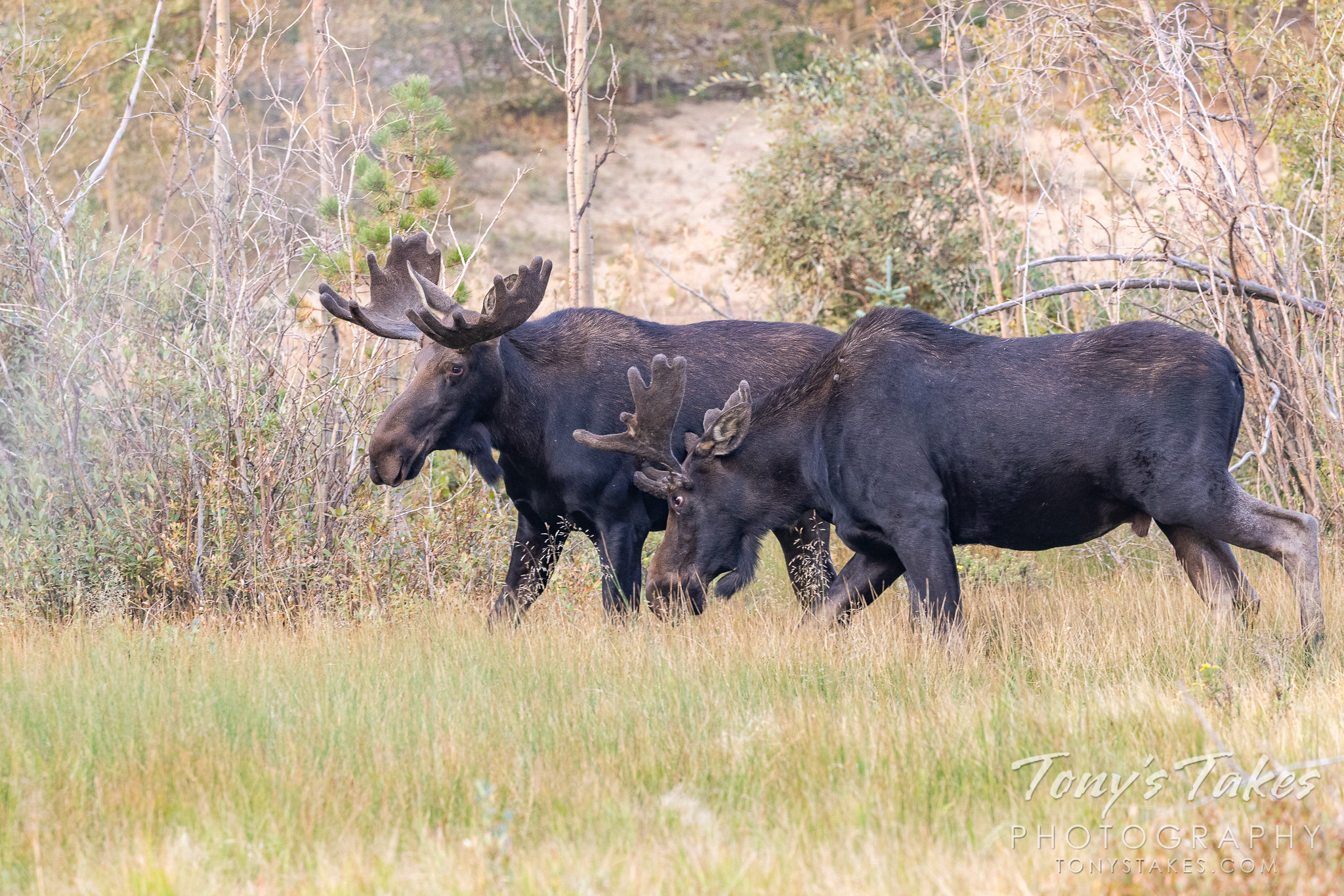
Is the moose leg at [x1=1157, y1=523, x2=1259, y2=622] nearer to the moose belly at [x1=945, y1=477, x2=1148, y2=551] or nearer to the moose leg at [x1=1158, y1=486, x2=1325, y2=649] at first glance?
the moose belly at [x1=945, y1=477, x2=1148, y2=551]

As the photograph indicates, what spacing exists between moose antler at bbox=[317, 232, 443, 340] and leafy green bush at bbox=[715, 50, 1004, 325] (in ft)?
26.9

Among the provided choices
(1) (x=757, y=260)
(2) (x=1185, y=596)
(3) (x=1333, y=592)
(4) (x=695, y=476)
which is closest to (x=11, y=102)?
(4) (x=695, y=476)

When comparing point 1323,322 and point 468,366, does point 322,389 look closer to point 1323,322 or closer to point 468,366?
point 468,366

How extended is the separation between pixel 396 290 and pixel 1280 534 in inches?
192

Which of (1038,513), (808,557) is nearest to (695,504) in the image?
(808,557)

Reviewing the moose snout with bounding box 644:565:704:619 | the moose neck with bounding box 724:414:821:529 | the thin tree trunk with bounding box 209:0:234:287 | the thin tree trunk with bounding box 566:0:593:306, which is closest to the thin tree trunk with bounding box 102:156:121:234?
the thin tree trunk with bounding box 566:0:593:306

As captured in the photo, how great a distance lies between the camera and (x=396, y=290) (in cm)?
728

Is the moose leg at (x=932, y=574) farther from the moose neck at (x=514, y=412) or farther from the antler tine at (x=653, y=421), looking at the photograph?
the moose neck at (x=514, y=412)

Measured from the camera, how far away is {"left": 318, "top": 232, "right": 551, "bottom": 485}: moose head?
21.3 ft

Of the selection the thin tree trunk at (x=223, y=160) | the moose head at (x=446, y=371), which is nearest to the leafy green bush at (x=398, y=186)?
the thin tree trunk at (x=223, y=160)

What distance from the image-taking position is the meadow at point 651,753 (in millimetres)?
3562

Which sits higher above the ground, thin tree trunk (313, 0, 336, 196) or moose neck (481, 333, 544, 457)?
thin tree trunk (313, 0, 336, 196)

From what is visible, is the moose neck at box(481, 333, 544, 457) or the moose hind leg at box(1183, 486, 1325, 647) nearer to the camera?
the moose hind leg at box(1183, 486, 1325, 647)

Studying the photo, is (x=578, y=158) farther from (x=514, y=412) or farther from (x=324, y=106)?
(x=514, y=412)
